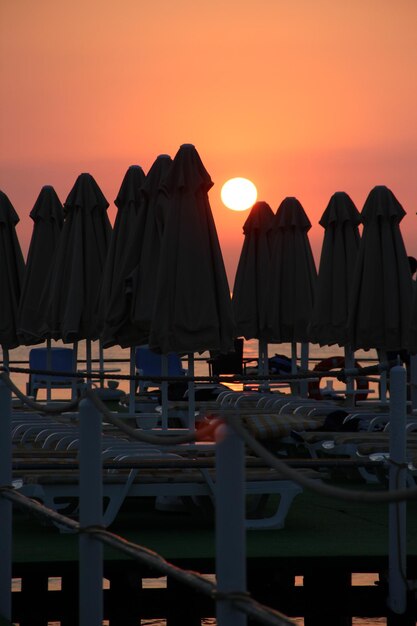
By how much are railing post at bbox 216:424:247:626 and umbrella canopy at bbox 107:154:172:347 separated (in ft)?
25.4

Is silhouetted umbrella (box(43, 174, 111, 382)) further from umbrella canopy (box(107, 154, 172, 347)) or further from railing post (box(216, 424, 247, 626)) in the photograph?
railing post (box(216, 424, 247, 626))

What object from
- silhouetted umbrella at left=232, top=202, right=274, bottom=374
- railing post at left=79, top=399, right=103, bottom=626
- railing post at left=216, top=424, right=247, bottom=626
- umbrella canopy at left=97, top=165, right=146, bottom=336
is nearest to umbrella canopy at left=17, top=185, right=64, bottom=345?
umbrella canopy at left=97, top=165, right=146, bottom=336

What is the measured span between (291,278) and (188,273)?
19.6 ft

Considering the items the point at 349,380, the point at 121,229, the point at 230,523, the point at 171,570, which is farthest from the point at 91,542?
the point at 349,380

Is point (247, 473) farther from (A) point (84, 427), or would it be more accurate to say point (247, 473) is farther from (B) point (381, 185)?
(B) point (381, 185)

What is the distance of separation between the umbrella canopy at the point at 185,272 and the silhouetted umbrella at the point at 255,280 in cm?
577

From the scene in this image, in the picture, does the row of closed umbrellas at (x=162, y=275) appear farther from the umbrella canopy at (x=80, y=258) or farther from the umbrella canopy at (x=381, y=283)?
the umbrella canopy at (x=381, y=283)

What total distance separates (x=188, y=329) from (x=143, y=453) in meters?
3.05

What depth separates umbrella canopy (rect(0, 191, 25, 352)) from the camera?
1598 cm

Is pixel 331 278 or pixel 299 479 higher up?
pixel 331 278

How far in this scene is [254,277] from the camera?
58.4 feet

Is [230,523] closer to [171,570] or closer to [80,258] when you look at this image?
[171,570]

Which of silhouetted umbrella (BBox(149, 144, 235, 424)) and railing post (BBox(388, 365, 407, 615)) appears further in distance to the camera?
silhouetted umbrella (BBox(149, 144, 235, 424))

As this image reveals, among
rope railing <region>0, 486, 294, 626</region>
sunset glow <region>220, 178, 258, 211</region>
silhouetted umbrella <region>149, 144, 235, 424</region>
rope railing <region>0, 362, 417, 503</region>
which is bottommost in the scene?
rope railing <region>0, 486, 294, 626</region>
